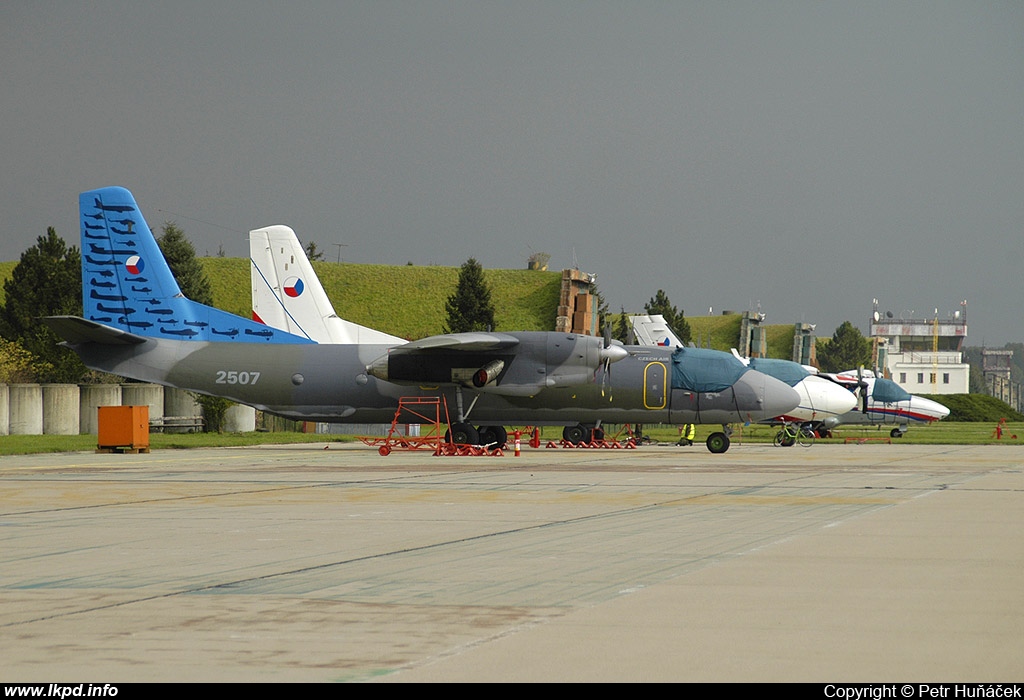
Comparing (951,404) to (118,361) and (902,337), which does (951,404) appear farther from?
(902,337)

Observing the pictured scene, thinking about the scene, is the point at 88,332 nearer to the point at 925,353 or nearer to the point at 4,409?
the point at 4,409

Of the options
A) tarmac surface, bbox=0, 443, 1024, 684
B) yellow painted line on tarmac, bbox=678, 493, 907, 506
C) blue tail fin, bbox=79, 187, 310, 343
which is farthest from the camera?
blue tail fin, bbox=79, 187, 310, 343

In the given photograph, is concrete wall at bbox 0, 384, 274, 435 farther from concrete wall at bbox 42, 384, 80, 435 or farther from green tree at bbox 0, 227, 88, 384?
green tree at bbox 0, 227, 88, 384

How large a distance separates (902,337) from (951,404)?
304 ft

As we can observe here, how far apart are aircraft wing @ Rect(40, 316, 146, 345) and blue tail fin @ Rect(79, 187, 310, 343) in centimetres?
82

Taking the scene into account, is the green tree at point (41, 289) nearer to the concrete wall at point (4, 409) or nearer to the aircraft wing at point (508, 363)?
the concrete wall at point (4, 409)

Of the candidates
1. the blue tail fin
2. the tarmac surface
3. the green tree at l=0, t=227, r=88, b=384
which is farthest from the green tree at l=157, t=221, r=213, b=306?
the tarmac surface

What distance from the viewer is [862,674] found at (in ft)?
19.2

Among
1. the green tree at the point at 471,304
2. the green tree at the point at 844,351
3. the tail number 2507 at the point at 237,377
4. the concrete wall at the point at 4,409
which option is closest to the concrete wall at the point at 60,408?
the concrete wall at the point at 4,409

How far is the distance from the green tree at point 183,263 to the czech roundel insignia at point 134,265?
31563 millimetres

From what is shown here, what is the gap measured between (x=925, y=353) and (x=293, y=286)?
495 ft

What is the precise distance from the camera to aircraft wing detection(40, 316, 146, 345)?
34.9 meters

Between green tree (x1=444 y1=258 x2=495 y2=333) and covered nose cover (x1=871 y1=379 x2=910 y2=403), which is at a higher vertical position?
green tree (x1=444 y1=258 x2=495 y2=333)

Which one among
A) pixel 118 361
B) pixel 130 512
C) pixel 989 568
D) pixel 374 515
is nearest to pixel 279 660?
pixel 989 568
